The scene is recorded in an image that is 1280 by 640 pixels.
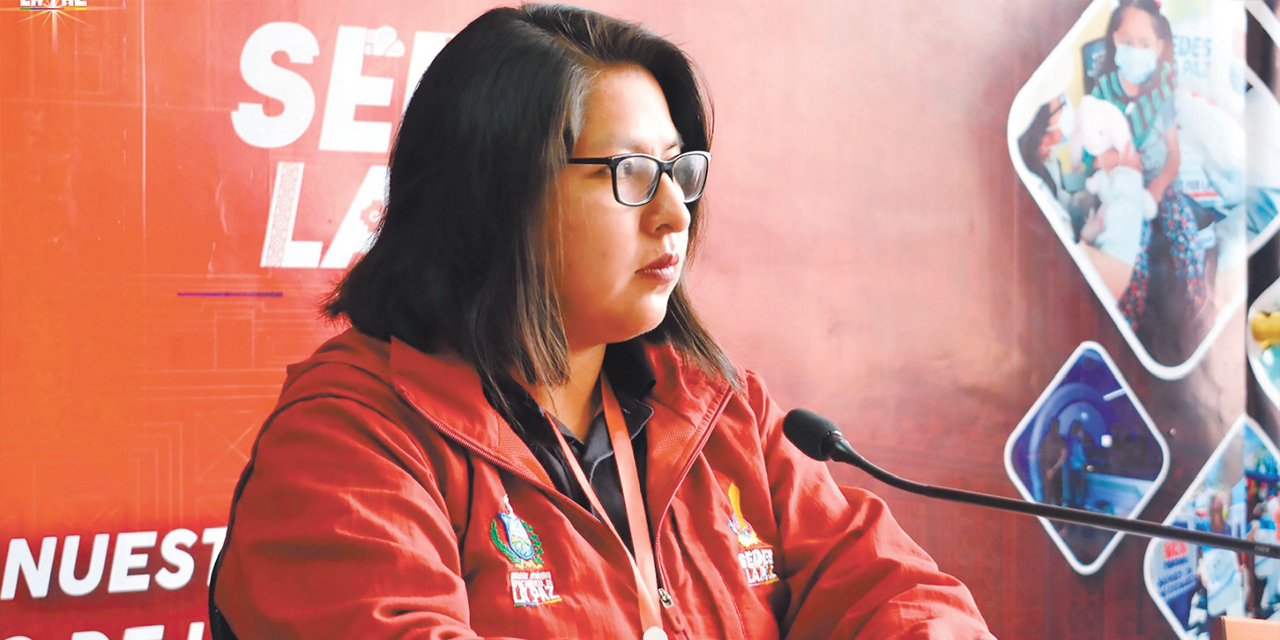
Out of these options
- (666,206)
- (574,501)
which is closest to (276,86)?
(666,206)

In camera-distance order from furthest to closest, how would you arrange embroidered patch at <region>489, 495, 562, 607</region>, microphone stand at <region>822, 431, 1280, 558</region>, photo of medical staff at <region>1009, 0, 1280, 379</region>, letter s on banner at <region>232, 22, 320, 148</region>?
photo of medical staff at <region>1009, 0, 1280, 379</region> < letter s on banner at <region>232, 22, 320, 148</region> < embroidered patch at <region>489, 495, 562, 607</region> < microphone stand at <region>822, 431, 1280, 558</region>

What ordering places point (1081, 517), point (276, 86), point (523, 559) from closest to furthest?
point (1081, 517), point (523, 559), point (276, 86)

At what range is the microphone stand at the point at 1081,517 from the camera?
0.97 m

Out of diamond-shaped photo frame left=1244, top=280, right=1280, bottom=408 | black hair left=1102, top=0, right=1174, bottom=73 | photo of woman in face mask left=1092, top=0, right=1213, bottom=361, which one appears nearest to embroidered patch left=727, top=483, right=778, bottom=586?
photo of woman in face mask left=1092, top=0, right=1213, bottom=361

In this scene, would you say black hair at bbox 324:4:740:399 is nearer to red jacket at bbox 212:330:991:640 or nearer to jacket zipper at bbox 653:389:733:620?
red jacket at bbox 212:330:991:640

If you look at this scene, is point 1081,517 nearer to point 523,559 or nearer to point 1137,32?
point 523,559

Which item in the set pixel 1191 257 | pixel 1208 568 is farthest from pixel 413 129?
pixel 1208 568

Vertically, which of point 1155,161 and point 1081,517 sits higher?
point 1155,161

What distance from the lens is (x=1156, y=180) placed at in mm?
2838

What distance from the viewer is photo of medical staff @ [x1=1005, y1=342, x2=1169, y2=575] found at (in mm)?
2746

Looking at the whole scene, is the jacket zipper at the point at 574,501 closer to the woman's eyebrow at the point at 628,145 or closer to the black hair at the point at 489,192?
the black hair at the point at 489,192

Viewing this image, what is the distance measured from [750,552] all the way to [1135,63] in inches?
80.1

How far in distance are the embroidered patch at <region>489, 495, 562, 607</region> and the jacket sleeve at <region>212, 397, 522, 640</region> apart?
0.21 ft

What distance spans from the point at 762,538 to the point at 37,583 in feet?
3.90
